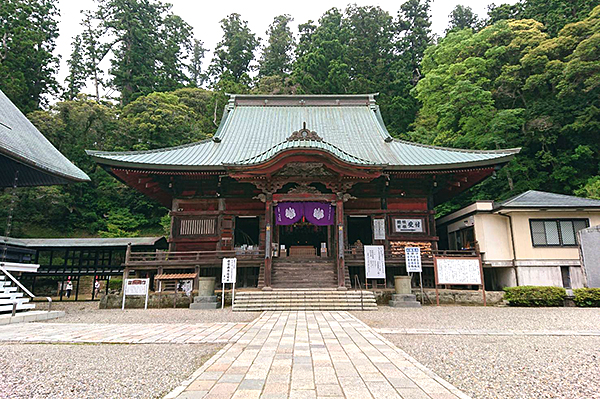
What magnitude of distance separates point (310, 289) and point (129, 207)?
79.1 feet

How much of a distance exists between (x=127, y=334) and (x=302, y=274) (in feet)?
23.7

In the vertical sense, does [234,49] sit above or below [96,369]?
above

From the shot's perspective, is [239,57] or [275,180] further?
[239,57]

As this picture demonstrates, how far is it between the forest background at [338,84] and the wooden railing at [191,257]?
1371 cm

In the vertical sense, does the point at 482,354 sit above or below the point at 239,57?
below

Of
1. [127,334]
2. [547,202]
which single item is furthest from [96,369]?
[547,202]

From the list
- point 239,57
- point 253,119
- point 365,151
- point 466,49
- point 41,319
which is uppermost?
point 239,57

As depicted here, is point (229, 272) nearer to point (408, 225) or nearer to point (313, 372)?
point (313, 372)

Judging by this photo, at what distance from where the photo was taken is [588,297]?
10.2 m

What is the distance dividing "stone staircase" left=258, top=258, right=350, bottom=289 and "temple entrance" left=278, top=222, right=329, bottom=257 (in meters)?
3.77

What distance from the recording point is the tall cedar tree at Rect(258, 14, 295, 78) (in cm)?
4494

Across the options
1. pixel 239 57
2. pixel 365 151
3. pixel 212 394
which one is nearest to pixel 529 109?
pixel 365 151

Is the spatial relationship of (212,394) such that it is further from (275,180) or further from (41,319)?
(275,180)

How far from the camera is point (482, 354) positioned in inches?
178
